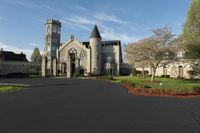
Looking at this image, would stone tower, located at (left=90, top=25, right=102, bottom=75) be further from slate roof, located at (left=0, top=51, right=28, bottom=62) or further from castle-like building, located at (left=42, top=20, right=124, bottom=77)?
slate roof, located at (left=0, top=51, right=28, bottom=62)

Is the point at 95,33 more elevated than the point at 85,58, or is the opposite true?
the point at 95,33

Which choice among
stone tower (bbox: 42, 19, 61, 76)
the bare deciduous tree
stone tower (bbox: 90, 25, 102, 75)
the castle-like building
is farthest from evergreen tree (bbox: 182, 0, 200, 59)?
stone tower (bbox: 42, 19, 61, 76)

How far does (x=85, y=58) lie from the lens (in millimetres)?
92562

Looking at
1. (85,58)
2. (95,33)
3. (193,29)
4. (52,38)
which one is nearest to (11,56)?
(52,38)

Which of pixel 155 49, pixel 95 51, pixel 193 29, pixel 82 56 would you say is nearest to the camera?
pixel 193 29

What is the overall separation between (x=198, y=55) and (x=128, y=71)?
6178 centimetres

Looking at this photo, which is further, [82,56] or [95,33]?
[82,56]


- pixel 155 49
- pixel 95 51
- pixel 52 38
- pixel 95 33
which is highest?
pixel 95 33

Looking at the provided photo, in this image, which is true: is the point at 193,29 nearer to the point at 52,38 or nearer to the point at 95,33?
the point at 95,33

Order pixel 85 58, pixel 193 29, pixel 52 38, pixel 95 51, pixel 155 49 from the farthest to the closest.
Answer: pixel 52 38 < pixel 85 58 < pixel 95 51 < pixel 155 49 < pixel 193 29

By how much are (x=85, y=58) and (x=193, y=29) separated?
2267 inches

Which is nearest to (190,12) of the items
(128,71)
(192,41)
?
(192,41)

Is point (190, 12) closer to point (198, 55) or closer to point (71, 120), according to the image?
point (198, 55)

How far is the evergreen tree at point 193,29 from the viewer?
3781 centimetres
